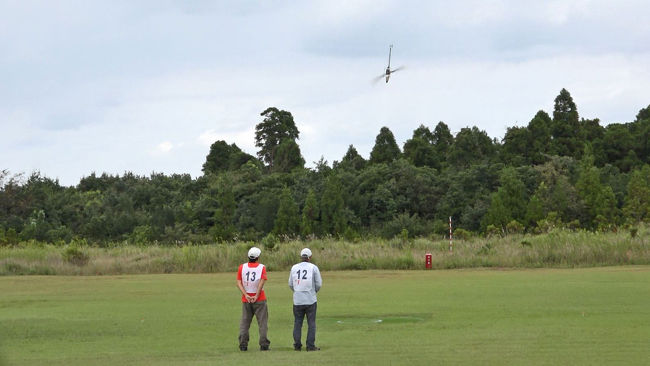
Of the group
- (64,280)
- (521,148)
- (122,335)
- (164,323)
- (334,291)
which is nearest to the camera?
(122,335)

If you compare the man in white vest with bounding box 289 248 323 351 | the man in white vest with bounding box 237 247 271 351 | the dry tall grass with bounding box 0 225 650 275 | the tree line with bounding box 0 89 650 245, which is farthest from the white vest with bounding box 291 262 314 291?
the tree line with bounding box 0 89 650 245

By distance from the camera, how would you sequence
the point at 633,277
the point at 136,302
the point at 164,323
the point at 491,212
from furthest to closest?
1. the point at 491,212
2. the point at 633,277
3. the point at 136,302
4. the point at 164,323

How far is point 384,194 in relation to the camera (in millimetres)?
75875

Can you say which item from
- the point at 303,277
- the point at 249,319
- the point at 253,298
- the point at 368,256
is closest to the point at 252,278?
the point at 253,298

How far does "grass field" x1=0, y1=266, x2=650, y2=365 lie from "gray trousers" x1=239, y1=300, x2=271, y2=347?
0.94ft

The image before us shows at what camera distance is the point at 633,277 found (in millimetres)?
29469

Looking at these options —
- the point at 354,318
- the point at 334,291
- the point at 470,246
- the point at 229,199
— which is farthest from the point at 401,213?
the point at 354,318

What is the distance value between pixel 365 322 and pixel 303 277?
13.7ft

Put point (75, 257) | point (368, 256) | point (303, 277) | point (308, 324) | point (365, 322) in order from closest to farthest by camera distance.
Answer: point (308, 324), point (303, 277), point (365, 322), point (368, 256), point (75, 257)

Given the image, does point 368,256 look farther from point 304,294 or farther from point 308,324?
point 308,324

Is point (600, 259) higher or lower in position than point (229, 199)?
lower

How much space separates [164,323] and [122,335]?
1.99 metres

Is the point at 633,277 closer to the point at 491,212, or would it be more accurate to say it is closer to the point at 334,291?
the point at 334,291

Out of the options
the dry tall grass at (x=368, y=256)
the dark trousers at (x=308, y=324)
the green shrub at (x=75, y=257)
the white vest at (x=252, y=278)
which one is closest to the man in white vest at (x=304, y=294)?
the dark trousers at (x=308, y=324)
